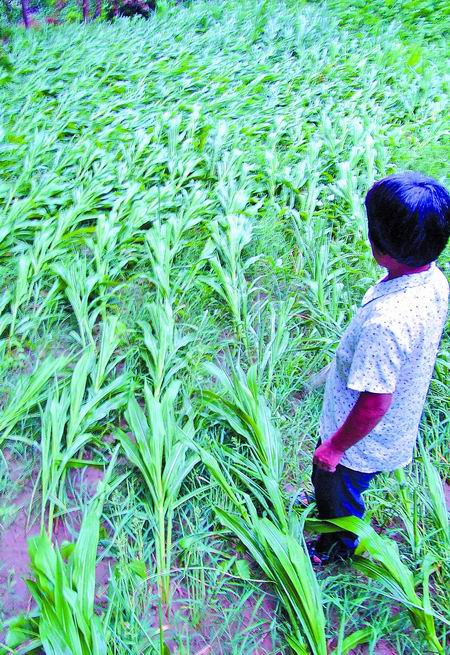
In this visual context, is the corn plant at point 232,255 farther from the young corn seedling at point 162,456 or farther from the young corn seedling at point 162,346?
the young corn seedling at point 162,456

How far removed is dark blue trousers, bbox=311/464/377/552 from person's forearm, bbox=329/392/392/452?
0.19m

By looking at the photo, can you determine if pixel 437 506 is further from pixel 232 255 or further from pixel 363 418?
pixel 232 255

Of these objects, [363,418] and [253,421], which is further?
[253,421]

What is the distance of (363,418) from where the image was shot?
1.36 metres

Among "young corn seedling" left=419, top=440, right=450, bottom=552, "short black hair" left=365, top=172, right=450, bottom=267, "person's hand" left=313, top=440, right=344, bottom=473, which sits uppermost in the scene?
"short black hair" left=365, top=172, right=450, bottom=267

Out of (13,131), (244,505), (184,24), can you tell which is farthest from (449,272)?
(184,24)

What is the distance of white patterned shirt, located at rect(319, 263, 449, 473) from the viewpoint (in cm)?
127

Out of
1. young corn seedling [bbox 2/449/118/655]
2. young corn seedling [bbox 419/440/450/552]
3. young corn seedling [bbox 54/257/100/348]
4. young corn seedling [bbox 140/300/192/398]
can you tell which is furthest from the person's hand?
young corn seedling [bbox 54/257/100/348]

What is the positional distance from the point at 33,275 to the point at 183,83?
114 inches

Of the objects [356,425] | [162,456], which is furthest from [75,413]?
[356,425]

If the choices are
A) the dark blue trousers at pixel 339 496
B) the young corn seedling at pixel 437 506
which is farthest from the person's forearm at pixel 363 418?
the young corn seedling at pixel 437 506

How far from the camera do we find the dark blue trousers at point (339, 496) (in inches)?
63.4

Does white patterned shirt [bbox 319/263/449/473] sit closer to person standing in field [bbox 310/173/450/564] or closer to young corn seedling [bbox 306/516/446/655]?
person standing in field [bbox 310/173/450/564]

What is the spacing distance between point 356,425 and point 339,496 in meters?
0.38
